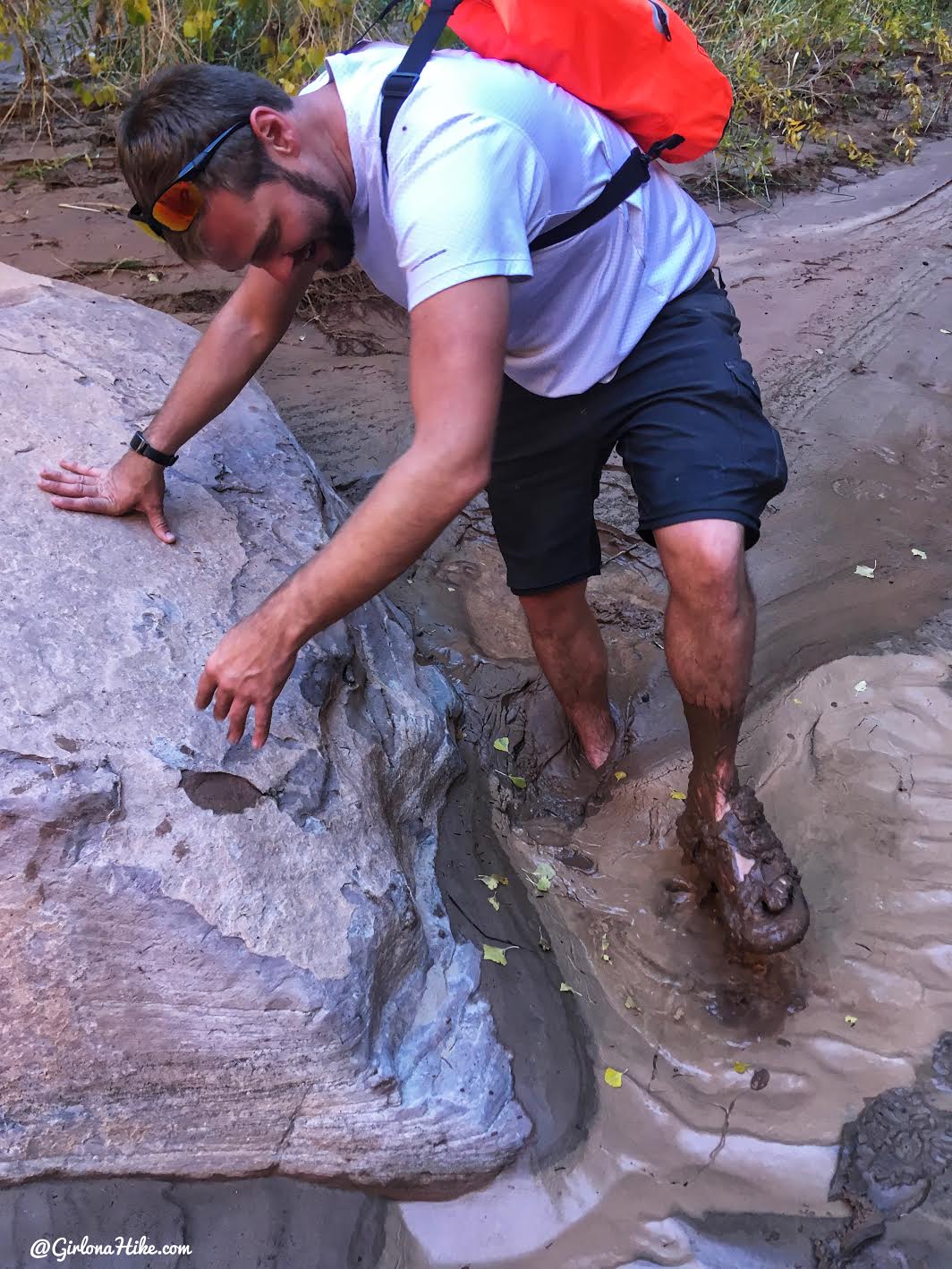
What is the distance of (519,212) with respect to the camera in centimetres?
134

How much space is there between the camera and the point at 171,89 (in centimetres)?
138

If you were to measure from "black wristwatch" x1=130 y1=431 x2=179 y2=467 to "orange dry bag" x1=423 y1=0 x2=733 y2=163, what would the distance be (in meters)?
0.89

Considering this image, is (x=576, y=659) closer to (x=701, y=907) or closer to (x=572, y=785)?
(x=572, y=785)

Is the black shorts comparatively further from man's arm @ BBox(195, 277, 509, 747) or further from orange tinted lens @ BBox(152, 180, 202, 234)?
orange tinted lens @ BBox(152, 180, 202, 234)

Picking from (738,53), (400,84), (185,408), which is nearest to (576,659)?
(185,408)

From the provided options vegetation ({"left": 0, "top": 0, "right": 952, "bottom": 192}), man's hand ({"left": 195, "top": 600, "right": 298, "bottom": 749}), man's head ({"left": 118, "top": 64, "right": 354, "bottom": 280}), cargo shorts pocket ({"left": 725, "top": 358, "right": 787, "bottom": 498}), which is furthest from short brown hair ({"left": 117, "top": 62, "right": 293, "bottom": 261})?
vegetation ({"left": 0, "top": 0, "right": 952, "bottom": 192})

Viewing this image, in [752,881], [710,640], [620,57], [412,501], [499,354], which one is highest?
[620,57]

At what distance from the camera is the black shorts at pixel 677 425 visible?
A: 167cm

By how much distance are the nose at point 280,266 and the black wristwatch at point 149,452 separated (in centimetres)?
52

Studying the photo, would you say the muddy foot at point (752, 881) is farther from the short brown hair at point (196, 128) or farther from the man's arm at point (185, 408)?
the short brown hair at point (196, 128)

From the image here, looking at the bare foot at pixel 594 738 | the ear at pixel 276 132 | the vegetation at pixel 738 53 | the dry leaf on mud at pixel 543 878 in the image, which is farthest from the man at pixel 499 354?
the vegetation at pixel 738 53

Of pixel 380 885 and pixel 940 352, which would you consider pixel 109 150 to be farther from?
pixel 380 885

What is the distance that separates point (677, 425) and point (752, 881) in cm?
80

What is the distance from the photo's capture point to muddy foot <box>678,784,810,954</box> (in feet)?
5.81
